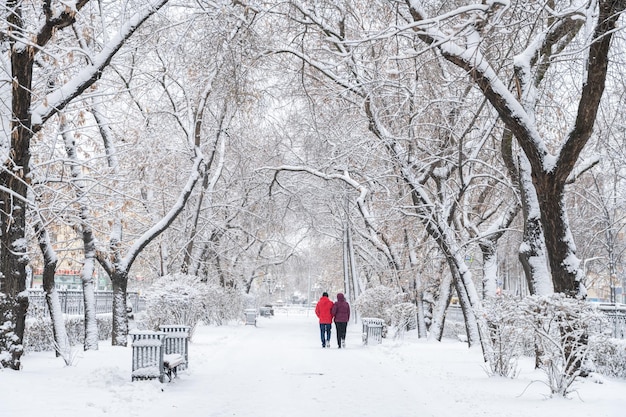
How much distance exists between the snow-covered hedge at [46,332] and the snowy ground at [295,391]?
138 inches

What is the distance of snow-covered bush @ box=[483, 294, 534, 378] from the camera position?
10336mm

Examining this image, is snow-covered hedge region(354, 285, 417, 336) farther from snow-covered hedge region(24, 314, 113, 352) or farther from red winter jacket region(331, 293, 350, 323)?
snow-covered hedge region(24, 314, 113, 352)

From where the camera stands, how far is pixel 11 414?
7387mm

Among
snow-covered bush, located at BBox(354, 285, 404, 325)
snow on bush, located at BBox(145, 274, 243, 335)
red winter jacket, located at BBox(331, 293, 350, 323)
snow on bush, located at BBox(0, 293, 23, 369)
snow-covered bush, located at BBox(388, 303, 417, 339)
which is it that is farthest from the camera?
snow-covered bush, located at BBox(354, 285, 404, 325)

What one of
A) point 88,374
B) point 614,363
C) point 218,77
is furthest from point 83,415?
point 614,363

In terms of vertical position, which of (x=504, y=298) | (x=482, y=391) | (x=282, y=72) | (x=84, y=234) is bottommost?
(x=482, y=391)

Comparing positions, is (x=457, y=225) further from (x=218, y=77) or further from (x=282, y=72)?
(x=218, y=77)

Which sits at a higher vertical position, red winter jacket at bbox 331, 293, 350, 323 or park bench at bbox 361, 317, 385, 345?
red winter jacket at bbox 331, 293, 350, 323

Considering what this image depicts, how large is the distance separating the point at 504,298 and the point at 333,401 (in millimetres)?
3736

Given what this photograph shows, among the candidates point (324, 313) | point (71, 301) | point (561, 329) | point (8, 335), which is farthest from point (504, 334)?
point (71, 301)

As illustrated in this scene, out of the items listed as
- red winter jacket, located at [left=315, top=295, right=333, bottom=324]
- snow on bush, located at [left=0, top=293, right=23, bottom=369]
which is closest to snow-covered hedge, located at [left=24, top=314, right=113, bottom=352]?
snow on bush, located at [left=0, top=293, right=23, bottom=369]

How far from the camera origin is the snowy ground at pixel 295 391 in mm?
8727

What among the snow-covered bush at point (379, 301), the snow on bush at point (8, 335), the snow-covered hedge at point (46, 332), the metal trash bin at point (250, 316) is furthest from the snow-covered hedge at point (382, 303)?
the snow on bush at point (8, 335)

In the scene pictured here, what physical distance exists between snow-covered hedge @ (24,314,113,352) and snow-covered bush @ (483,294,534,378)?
10181 millimetres
